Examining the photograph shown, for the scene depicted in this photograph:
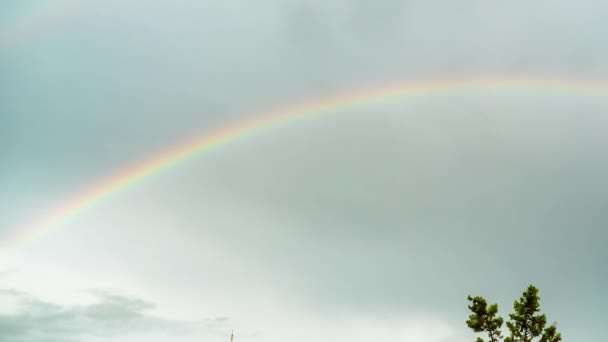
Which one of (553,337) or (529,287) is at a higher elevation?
(529,287)

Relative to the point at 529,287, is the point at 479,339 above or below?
below

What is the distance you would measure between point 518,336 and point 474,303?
271 inches

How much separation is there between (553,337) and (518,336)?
4317mm

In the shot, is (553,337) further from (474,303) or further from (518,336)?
(474,303)

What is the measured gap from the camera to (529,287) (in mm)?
91875

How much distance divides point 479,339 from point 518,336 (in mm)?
6341

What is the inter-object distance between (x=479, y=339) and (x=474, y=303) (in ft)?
17.2

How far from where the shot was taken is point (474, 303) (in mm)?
92750

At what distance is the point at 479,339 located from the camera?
89.2 m

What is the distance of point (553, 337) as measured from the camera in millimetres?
91188

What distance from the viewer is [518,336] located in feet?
302

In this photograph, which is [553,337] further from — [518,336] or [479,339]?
[479,339]

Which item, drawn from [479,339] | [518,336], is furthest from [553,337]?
[479,339]
